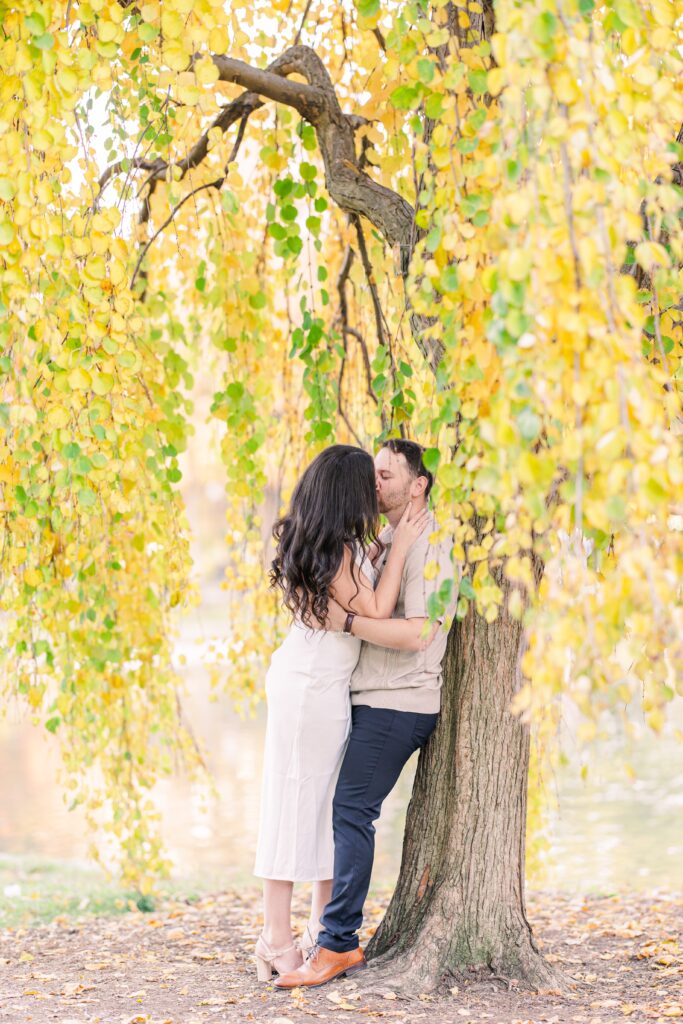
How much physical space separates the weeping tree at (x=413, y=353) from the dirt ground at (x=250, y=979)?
0.48 feet

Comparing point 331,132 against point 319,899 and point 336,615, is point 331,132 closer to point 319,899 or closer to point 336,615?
point 336,615

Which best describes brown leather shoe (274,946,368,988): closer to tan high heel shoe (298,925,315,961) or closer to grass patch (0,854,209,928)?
tan high heel shoe (298,925,315,961)

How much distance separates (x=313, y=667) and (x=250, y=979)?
0.91 metres

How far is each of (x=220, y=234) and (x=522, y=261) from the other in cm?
218

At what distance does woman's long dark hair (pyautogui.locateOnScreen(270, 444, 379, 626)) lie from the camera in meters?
2.74

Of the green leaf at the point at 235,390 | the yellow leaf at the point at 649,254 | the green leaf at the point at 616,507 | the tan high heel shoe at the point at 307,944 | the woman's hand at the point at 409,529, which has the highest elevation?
the green leaf at the point at 235,390

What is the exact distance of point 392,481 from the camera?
287cm

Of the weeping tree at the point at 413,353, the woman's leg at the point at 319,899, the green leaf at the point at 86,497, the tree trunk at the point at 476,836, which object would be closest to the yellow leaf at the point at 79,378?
the weeping tree at the point at 413,353

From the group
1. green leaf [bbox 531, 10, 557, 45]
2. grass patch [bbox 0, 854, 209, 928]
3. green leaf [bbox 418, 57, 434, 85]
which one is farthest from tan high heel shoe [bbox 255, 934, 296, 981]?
green leaf [bbox 531, 10, 557, 45]

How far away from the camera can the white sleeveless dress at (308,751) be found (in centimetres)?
281

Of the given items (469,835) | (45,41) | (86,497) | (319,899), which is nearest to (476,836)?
(469,835)

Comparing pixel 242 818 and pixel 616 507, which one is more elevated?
pixel 616 507

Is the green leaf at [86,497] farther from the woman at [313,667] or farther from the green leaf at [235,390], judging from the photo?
the green leaf at [235,390]

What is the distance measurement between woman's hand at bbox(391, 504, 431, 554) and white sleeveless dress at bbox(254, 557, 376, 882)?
0.46ft
